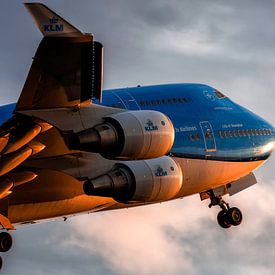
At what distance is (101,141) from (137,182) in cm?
401

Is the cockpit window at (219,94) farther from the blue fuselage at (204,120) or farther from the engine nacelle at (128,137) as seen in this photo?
the engine nacelle at (128,137)

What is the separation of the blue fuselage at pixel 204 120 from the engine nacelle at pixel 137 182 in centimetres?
353

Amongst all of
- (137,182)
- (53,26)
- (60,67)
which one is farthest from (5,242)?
(53,26)

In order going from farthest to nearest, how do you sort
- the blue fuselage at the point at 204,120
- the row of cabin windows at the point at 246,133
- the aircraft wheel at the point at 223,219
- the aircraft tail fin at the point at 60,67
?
the aircraft wheel at the point at 223,219, the row of cabin windows at the point at 246,133, the blue fuselage at the point at 204,120, the aircraft tail fin at the point at 60,67

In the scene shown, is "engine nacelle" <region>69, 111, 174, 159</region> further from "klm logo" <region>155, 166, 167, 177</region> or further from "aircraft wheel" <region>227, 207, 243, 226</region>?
"aircraft wheel" <region>227, 207, 243, 226</region>

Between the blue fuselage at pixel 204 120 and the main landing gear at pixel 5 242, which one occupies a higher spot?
the blue fuselage at pixel 204 120

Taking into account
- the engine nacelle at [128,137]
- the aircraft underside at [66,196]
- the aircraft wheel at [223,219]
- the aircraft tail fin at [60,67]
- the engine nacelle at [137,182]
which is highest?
the aircraft tail fin at [60,67]

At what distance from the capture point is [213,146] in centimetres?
4097

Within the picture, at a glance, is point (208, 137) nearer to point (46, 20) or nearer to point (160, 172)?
point (160, 172)

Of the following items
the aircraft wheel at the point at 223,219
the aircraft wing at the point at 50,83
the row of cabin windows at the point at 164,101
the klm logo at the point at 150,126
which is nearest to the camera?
the aircraft wing at the point at 50,83

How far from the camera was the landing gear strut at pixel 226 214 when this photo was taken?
140 ft

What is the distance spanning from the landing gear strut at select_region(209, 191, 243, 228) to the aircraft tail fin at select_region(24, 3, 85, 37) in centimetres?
1620

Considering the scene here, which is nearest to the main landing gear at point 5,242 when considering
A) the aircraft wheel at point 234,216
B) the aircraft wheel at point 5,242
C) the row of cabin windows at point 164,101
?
the aircraft wheel at point 5,242

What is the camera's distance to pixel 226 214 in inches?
1682
